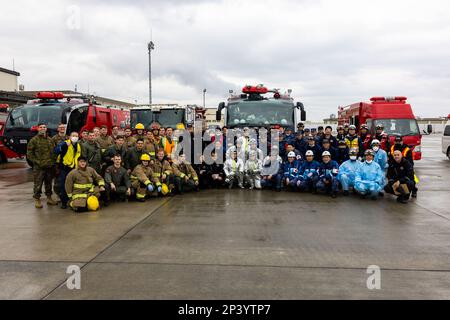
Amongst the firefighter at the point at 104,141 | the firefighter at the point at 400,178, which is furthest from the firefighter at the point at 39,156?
the firefighter at the point at 400,178

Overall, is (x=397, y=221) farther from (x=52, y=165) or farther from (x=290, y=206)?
(x=52, y=165)

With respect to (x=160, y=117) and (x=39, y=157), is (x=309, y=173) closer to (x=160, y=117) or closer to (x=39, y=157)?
(x=39, y=157)

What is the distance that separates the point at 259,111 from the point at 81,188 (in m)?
5.87

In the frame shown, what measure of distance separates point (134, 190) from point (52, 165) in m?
1.75

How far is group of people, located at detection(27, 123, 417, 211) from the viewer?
7.92 metres

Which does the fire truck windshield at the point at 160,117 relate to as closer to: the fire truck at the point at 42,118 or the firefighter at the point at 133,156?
the fire truck at the point at 42,118

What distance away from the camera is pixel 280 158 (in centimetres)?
998

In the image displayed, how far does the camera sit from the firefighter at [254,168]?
32.5 feet

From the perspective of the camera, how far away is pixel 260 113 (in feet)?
38.0

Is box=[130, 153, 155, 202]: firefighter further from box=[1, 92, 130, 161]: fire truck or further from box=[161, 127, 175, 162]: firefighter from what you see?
box=[1, 92, 130, 161]: fire truck

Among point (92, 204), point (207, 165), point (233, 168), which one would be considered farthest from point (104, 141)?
point (233, 168)

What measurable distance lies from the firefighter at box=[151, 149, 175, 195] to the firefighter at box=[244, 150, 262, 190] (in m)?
1.95
